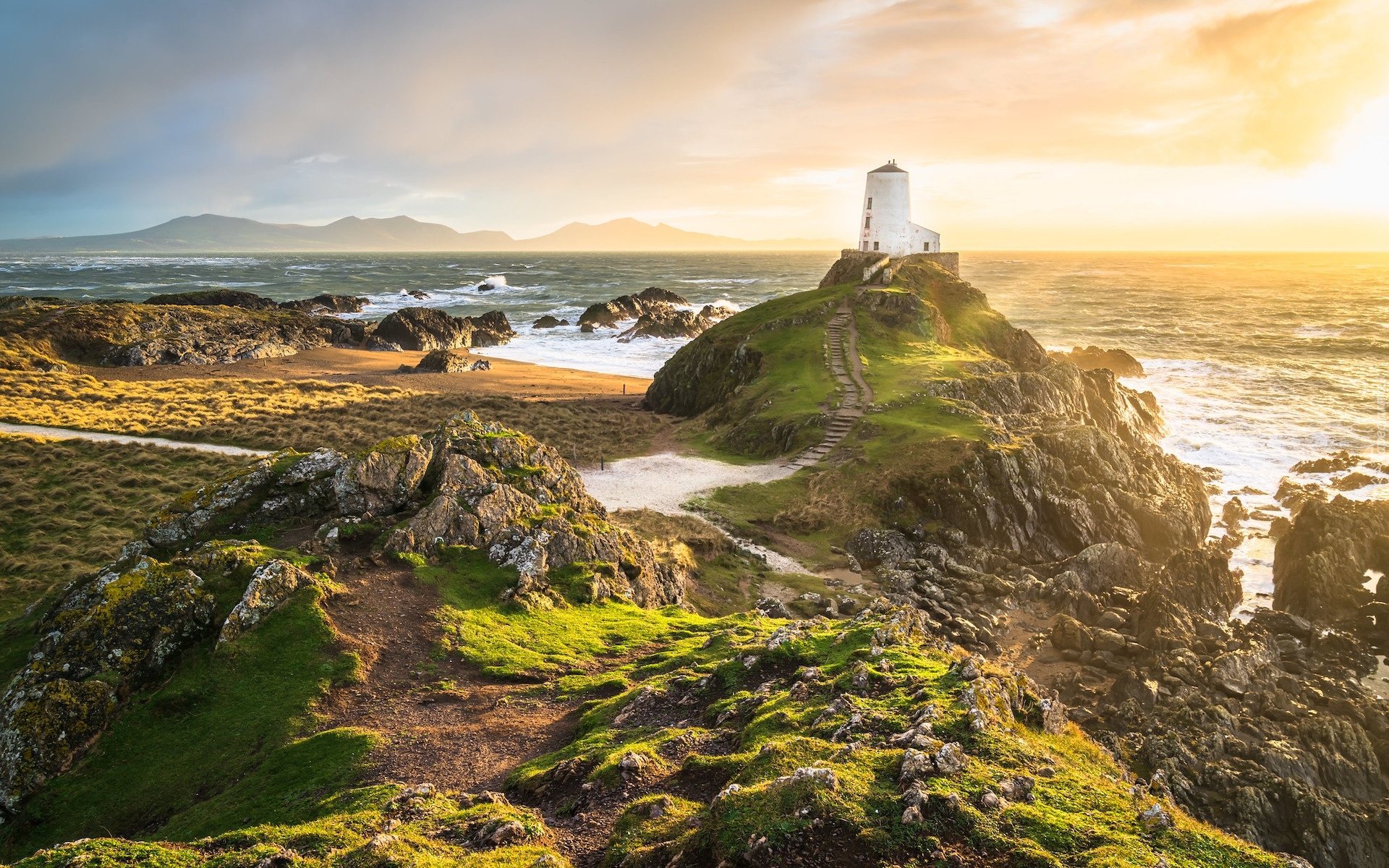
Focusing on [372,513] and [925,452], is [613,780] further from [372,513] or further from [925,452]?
[925,452]

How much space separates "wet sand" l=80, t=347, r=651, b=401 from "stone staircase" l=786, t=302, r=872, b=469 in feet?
55.6

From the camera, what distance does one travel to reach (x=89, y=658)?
41.9 feet

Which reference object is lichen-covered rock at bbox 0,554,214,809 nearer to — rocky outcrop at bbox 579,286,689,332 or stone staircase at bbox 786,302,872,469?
stone staircase at bbox 786,302,872,469

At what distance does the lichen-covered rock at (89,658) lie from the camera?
1143 centimetres

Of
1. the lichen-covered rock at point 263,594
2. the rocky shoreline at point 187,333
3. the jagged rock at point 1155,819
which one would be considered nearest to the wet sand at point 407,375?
the rocky shoreline at point 187,333

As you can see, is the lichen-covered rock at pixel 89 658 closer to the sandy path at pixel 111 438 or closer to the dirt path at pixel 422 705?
the dirt path at pixel 422 705

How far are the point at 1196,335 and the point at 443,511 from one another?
10138cm

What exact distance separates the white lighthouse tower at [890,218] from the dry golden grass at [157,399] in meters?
45.2

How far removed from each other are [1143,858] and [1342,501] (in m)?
33.3

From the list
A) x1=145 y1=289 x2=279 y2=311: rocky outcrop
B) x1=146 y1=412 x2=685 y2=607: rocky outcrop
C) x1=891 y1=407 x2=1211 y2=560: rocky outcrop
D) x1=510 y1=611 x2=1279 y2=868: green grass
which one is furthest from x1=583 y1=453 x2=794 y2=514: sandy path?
x1=145 y1=289 x2=279 y2=311: rocky outcrop

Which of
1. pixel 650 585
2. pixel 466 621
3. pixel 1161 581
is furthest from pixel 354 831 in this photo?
pixel 1161 581

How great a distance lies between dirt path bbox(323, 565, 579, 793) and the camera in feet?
37.6

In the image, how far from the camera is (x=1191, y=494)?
35938 millimetres

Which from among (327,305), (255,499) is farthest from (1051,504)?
(327,305)
